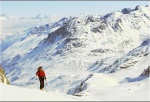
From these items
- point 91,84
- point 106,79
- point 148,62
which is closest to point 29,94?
A: point 91,84

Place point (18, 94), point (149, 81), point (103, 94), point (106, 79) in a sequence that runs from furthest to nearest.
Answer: point (106, 79) → point (149, 81) → point (103, 94) → point (18, 94)

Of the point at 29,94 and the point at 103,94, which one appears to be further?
the point at 103,94

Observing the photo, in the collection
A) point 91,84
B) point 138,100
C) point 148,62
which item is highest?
point 148,62

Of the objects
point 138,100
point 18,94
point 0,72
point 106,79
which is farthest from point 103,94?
point 106,79

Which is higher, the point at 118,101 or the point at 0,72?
the point at 0,72

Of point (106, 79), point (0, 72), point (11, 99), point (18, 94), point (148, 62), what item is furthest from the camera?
point (148, 62)

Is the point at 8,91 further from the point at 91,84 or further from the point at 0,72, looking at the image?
the point at 91,84

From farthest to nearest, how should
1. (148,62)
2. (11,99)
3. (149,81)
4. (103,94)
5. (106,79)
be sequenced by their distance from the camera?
1. (148,62)
2. (106,79)
3. (149,81)
4. (103,94)
5. (11,99)

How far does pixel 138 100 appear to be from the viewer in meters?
35.2

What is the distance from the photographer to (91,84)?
73.4 m

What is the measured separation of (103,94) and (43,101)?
56.9 ft

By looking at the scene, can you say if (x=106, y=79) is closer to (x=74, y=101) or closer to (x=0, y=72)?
(x=0, y=72)

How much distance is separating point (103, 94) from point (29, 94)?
16.1m

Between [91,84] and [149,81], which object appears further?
[91,84]
